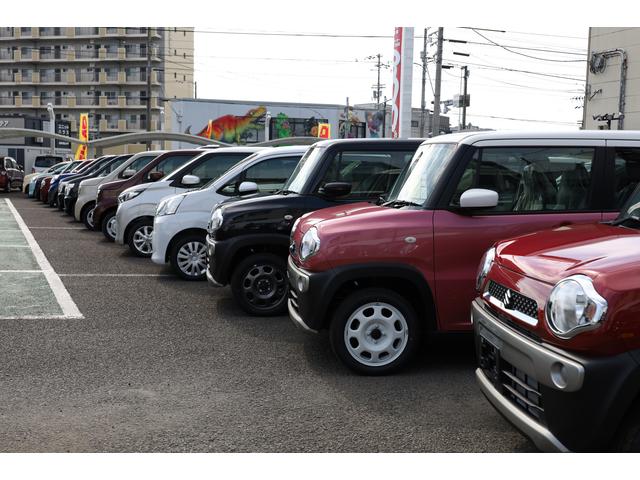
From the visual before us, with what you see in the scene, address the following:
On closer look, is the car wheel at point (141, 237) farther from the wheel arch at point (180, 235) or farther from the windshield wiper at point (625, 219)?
the windshield wiper at point (625, 219)

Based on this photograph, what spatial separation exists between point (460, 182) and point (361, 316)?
4.17ft

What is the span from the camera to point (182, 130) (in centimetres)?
5406

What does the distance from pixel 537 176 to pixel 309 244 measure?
1853 millimetres

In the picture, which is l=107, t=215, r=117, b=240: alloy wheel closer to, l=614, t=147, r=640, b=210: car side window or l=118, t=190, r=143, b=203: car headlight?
l=118, t=190, r=143, b=203: car headlight

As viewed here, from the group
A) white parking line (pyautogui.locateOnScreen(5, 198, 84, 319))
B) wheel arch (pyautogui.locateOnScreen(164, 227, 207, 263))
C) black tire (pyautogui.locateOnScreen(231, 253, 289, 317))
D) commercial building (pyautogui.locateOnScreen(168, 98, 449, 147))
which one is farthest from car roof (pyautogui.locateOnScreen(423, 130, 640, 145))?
commercial building (pyautogui.locateOnScreen(168, 98, 449, 147))

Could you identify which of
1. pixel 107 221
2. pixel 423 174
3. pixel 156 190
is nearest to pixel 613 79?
pixel 107 221

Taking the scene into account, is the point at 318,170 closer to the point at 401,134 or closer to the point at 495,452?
the point at 495,452

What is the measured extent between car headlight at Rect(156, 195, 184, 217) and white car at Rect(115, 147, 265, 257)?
446mm

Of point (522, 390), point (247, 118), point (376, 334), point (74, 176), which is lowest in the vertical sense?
point (376, 334)

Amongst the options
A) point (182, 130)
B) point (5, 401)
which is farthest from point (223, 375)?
point (182, 130)

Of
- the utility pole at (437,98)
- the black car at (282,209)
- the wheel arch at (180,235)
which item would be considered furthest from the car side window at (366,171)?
the utility pole at (437,98)

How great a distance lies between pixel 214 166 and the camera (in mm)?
10016

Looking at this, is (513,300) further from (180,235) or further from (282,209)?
(180,235)

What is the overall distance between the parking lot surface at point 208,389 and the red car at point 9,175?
81.4ft
